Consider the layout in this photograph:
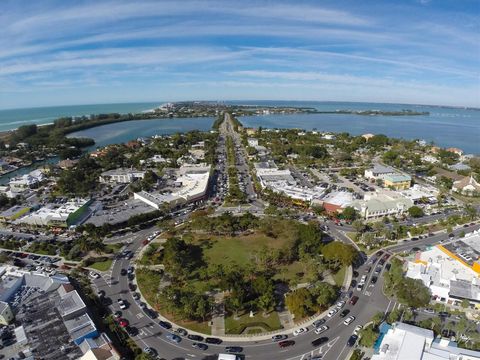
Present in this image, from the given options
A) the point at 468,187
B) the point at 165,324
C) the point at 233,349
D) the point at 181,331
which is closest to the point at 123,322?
the point at 165,324

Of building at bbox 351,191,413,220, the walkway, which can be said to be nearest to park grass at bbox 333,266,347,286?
the walkway

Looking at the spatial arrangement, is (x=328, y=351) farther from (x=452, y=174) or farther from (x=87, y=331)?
(x=452, y=174)

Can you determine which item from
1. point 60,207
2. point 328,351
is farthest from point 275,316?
point 60,207

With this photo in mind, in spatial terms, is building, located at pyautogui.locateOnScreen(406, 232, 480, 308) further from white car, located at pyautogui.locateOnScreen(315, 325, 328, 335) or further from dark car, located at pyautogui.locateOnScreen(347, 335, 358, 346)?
white car, located at pyautogui.locateOnScreen(315, 325, 328, 335)

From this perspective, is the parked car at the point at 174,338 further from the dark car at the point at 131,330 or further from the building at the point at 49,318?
the building at the point at 49,318

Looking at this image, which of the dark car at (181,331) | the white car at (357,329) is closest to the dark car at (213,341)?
the dark car at (181,331)

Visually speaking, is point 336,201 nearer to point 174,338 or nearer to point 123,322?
point 174,338
